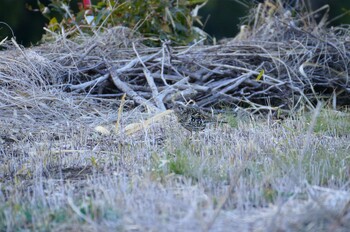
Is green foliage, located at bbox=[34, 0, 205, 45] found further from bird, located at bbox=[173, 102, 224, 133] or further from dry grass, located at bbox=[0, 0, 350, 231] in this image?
bird, located at bbox=[173, 102, 224, 133]

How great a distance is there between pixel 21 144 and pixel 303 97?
2.38 meters

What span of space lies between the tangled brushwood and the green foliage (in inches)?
9.7

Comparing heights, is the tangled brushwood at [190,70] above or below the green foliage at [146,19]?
below

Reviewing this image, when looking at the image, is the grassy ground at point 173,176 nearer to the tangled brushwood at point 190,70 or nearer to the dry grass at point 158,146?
the dry grass at point 158,146

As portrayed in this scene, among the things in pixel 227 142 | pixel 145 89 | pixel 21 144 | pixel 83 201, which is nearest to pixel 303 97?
pixel 145 89

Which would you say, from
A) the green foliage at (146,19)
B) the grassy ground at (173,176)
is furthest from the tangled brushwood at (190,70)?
the grassy ground at (173,176)

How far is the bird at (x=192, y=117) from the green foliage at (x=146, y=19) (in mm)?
1578

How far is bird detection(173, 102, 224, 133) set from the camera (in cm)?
429

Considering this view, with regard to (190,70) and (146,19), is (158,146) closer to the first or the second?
(190,70)

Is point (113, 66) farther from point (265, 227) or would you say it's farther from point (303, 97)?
point (265, 227)

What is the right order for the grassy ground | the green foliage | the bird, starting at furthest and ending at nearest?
the green foliage, the bird, the grassy ground

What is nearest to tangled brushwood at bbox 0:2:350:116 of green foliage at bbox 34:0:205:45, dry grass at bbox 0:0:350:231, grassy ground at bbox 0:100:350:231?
dry grass at bbox 0:0:350:231

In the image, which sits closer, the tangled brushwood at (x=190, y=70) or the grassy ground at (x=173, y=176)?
the grassy ground at (x=173, y=176)

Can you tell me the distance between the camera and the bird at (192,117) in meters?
4.29
